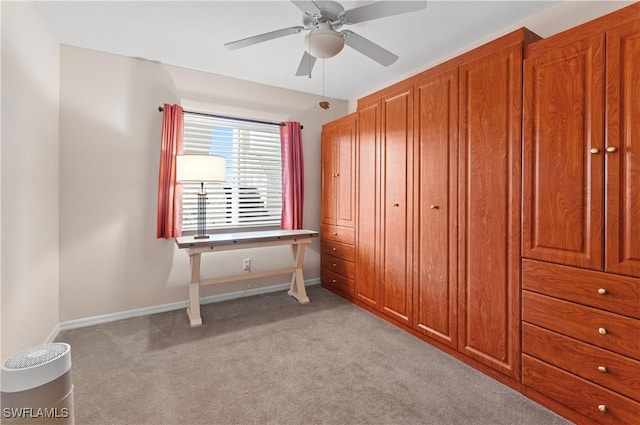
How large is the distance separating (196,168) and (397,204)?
1.88 m

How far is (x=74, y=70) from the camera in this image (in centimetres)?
265

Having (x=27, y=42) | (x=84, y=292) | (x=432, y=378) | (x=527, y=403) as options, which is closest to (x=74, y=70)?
A: (x=27, y=42)

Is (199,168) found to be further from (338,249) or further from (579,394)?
(579,394)

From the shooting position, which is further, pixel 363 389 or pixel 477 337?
pixel 477 337

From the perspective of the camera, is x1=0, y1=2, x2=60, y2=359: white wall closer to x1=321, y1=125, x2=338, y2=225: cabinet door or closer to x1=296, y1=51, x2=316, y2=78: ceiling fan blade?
x1=296, y1=51, x2=316, y2=78: ceiling fan blade

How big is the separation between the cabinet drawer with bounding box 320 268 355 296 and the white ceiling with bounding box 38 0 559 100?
2.33 m

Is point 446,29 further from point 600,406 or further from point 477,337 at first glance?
point 600,406

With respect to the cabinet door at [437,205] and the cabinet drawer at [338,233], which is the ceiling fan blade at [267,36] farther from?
the cabinet drawer at [338,233]

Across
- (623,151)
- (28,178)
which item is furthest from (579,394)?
(28,178)

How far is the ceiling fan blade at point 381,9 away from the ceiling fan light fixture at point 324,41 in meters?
0.13

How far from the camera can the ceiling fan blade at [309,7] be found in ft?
5.82

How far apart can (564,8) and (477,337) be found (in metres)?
2.37

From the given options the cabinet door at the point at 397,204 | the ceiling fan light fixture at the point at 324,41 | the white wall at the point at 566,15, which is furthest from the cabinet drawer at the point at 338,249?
the white wall at the point at 566,15

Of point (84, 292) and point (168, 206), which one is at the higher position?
point (168, 206)
